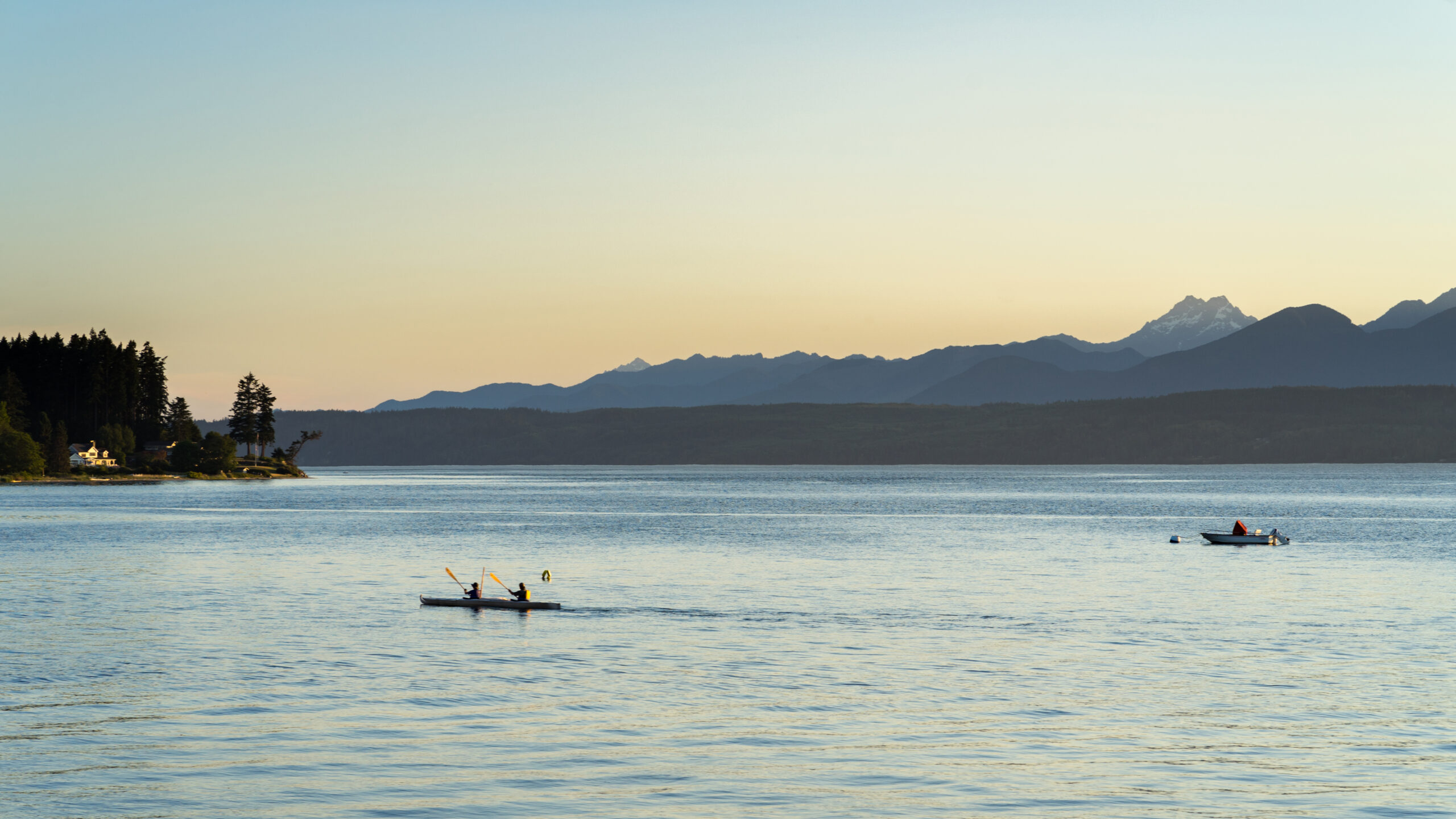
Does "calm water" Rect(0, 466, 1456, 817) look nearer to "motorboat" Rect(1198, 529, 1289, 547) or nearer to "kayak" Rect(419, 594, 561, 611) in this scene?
"kayak" Rect(419, 594, 561, 611)

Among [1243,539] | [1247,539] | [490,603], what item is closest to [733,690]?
[490,603]

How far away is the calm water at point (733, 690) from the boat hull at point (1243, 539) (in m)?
16.7

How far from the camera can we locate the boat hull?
320 ft

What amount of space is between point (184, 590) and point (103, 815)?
42.3 meters

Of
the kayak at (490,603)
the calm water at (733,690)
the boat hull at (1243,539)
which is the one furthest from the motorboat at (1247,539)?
the kayak at (490,603)

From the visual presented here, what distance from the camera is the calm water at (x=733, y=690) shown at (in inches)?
976

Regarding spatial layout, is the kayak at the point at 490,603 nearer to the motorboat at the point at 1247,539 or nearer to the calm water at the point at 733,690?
the calm water at the point at 733,690

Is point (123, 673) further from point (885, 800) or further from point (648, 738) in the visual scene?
point (885, 800)

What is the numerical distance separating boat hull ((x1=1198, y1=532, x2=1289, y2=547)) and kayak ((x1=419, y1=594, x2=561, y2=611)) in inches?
2468

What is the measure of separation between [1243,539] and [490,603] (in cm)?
6530

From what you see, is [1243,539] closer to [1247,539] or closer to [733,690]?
[1247,539]

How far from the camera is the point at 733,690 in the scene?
3531cm

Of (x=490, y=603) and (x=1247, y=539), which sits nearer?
(x=490, y=603)

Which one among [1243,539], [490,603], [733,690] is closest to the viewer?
[733,690]
